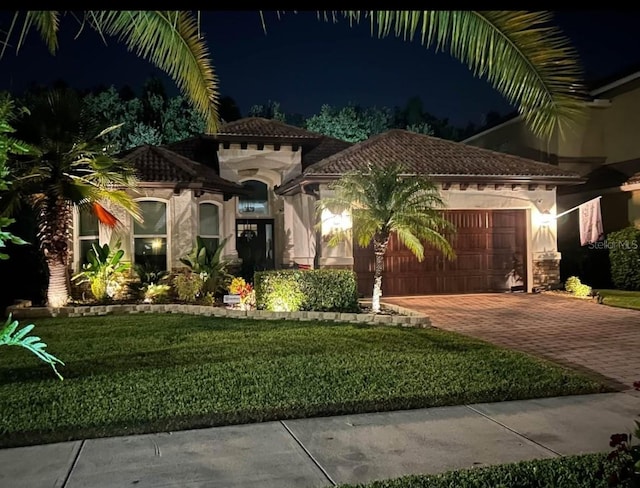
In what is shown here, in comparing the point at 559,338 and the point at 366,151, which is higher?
the point at 366,151

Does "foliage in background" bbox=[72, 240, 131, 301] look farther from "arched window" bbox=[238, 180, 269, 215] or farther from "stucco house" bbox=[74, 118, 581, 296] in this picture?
"arched window" bbox=[238, 180, 269, 215]

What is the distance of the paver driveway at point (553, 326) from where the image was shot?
883 cm

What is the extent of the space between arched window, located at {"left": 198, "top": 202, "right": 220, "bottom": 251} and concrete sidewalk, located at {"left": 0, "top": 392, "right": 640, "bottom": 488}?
12265 mm

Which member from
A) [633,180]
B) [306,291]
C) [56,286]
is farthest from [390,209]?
[633,180]

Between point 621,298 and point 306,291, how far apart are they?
8.47m

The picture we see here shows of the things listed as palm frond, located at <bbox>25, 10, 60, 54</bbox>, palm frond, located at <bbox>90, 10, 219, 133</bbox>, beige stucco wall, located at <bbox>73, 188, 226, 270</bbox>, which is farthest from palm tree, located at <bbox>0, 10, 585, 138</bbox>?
beige stucco wall, located at <bbox>73, 188, 226, 270</bbox>

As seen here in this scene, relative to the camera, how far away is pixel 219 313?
42.5ft

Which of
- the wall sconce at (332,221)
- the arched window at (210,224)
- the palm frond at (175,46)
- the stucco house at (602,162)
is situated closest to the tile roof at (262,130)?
the arched window at (210,224)

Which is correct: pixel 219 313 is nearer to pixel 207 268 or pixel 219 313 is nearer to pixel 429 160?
pixel 207 268

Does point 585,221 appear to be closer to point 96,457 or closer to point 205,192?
point 205,192

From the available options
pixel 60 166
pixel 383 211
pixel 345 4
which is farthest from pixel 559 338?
pixel 60 166

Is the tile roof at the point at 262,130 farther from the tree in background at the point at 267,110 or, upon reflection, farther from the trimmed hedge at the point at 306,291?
the tree in background at the point at 267,110

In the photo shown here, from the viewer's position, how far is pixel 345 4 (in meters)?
2.34

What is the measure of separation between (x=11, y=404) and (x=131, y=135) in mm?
31195
